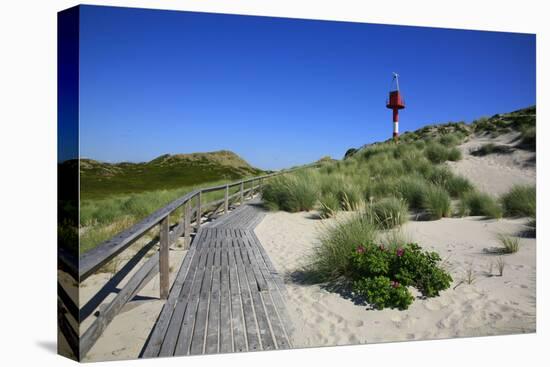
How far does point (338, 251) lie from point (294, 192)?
12.8 feet

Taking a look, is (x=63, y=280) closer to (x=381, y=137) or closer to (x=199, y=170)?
(x=199, y=170)

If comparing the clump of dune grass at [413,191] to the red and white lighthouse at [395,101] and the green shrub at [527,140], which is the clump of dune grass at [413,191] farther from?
the red and white lighthouse at [395,101]

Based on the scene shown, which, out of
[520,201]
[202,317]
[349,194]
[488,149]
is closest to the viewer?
[202,317]

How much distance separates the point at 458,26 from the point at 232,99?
2.84 meters

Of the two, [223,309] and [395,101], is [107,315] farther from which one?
[395,101]

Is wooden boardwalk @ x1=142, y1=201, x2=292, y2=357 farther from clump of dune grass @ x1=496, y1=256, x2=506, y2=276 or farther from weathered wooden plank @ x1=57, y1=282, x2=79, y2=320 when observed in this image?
clump of dune grass @ x1=496, y1=256, x2=506, y2=276

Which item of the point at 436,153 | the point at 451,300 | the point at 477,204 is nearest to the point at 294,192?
the point at 477,204

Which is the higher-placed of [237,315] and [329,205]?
[329,205]

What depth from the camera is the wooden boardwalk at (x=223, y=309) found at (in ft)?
10.5

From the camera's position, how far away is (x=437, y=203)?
6574 mm

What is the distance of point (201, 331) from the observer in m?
3.29

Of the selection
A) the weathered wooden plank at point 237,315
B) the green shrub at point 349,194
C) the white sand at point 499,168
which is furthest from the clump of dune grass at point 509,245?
the weathered wooden plank at point 237,315

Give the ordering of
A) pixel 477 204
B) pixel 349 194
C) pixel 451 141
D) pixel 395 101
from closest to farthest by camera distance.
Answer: pixel 395 101
pixel 477 204
pixel 349 194
pixel 451 141

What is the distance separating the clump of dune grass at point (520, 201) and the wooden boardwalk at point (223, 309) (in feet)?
10.7
